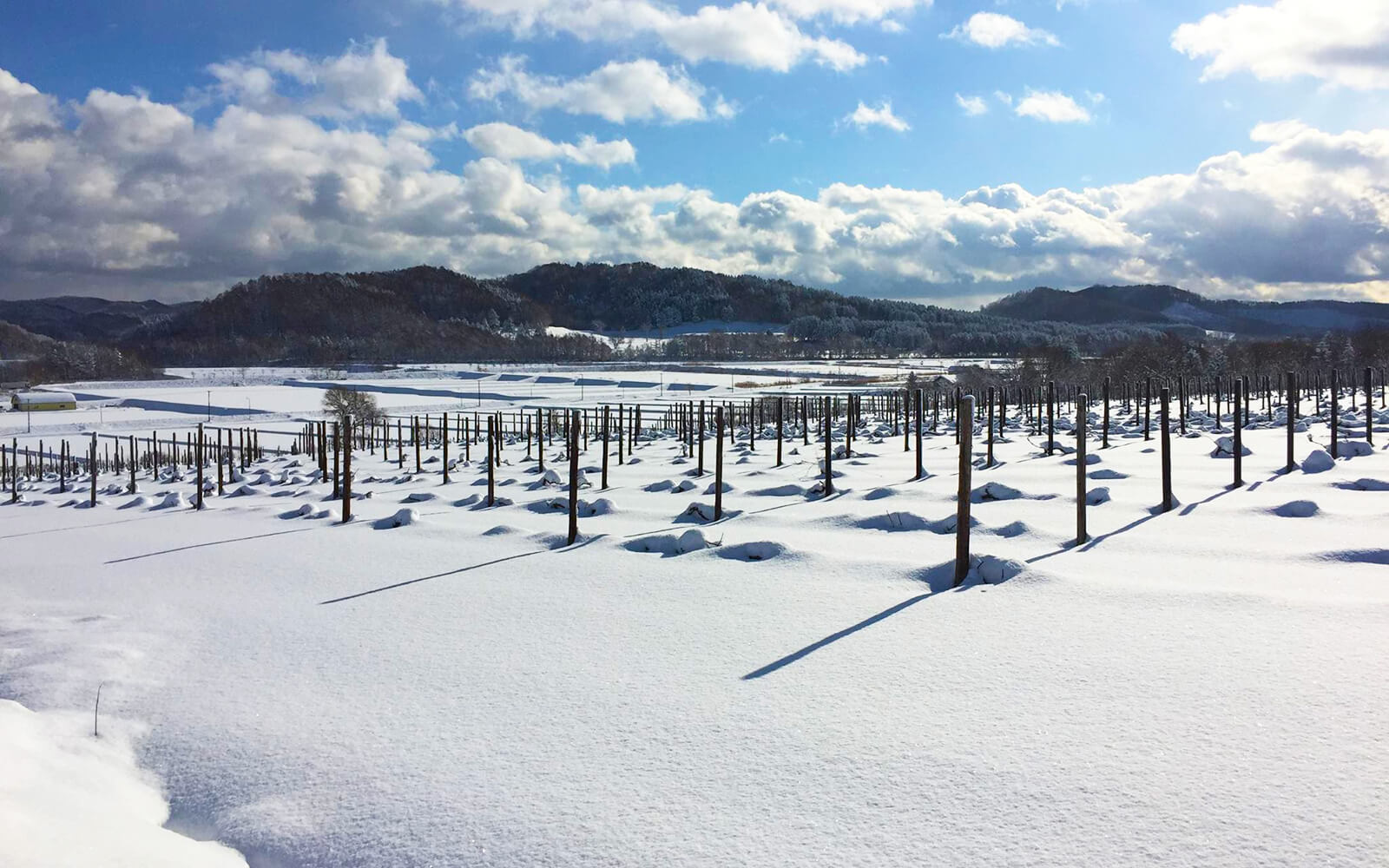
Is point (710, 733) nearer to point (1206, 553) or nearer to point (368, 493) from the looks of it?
point (1206, 553)

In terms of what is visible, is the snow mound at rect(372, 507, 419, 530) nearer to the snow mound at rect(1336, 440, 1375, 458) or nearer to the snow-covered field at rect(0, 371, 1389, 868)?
the snow-covered field at rect(0, 371, 1389, 868)

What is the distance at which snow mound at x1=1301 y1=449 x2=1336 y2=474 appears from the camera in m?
12.0

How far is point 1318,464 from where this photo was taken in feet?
39.6

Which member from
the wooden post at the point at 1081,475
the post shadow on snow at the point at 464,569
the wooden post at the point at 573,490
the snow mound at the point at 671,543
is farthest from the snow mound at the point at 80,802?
the wooden post at the point at 1081,475

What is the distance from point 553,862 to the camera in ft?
10.8

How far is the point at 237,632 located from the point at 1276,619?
25.0 ft

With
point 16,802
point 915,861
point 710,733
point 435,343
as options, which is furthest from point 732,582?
point 435,343

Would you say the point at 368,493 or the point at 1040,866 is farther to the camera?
the point at 368,493

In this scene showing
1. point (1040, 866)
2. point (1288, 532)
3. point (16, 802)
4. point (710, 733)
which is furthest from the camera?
point (1288, 532)

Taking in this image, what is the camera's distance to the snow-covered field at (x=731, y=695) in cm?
342

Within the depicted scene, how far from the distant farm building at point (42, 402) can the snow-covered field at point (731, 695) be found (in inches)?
2707

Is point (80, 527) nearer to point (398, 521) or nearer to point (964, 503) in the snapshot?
point (398, 521)

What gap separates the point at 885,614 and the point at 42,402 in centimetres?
7844

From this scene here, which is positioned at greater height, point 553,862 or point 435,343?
point 435,343
